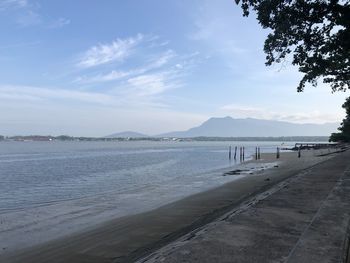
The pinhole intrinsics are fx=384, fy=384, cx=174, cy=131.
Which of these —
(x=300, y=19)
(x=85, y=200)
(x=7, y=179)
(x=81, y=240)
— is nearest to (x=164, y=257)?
(x=81, y=240)

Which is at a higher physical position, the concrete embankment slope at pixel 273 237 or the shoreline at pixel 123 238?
the concrete embankment slope at pixel 273 237

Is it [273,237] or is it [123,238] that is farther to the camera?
[123,238]

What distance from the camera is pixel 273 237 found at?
8.58 m

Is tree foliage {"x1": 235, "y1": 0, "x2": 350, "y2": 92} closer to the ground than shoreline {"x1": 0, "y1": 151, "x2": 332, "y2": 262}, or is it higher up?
higher up

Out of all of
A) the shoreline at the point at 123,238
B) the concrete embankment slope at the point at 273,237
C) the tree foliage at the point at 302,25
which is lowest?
the shoreline at the point at 123,238

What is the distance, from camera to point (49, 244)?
1272cm

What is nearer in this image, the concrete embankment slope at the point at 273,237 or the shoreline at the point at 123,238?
the concrete embankment slope at the point at 273,237

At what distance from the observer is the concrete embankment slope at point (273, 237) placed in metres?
7.20

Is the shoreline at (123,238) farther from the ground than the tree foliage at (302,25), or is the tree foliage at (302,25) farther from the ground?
the tree foliage at (302,25)

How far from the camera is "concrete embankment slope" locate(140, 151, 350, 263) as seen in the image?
720cm

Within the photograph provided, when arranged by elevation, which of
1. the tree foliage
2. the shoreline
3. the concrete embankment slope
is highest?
the tree foliage

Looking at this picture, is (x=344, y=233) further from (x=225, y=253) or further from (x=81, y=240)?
(x=81, y=240)

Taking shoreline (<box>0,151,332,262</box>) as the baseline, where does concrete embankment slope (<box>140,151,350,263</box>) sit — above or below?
above

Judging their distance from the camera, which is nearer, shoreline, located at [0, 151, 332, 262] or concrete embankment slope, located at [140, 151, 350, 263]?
concrete embankment slope, located at [140, 151, 350, 263]
